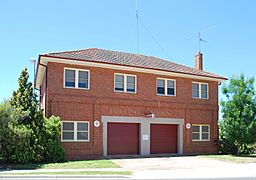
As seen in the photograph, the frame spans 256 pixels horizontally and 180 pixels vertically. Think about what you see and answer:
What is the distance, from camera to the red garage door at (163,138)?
76.5ft

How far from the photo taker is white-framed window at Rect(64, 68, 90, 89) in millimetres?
20469

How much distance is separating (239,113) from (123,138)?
847cm

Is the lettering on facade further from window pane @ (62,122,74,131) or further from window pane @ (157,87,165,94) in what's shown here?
window pane @ (62,122,74,131)

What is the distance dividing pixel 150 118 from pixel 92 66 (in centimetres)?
551

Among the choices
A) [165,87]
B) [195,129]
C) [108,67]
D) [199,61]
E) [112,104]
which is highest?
[199,61]

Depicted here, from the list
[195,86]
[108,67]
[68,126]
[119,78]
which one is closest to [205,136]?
[195,86]

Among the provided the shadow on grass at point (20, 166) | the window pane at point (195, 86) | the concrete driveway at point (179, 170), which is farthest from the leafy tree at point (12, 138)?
the window pane at point (195, 86)

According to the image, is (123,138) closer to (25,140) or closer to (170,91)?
(170,91)

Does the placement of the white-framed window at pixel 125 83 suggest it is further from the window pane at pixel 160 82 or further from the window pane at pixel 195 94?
the window pane at pixel 195 94

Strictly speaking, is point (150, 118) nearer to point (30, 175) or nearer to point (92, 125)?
point (92, 125)

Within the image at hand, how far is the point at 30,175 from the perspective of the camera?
43.5 ft

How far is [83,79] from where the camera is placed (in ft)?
68.8

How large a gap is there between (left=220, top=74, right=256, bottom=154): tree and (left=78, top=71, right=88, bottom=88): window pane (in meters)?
10.5

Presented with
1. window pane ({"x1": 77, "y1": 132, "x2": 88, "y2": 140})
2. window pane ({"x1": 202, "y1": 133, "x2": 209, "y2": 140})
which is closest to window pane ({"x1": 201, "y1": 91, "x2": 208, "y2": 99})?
window pane ({"x1": 202, "y1": 133, "x2": 209, "y2": 140})
